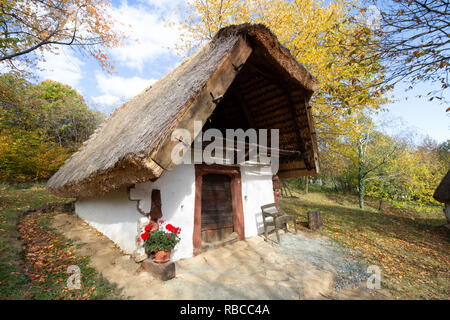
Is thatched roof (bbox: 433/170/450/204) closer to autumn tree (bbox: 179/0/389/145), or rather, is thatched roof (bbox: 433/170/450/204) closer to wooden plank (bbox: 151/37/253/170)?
autumn tree (bbox: 179/0/389/145)

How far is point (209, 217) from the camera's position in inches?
163

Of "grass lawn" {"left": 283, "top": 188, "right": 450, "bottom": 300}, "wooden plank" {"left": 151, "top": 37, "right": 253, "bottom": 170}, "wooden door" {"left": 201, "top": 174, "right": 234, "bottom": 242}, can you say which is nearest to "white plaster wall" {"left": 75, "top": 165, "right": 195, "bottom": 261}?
"wooden door" {"left": 201, "top": 174, "right": 234, "bottom": 242}

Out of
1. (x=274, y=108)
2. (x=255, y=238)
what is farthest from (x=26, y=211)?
(x=274, y=108)

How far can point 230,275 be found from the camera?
120 inches

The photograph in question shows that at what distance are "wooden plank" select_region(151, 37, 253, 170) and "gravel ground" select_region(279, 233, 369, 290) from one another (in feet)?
10.9

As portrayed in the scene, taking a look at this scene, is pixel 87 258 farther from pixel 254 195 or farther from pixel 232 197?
pixel 254 195

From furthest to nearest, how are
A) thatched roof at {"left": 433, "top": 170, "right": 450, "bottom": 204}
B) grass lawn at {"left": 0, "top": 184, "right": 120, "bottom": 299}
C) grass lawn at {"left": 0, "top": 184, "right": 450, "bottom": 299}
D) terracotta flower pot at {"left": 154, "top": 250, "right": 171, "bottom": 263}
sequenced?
thatched roof at {"left": 433, "top": 170, "right": 450, "bottom": 204} → terracotta flower pot at {"left": 154, "top": 250, "right": 171, "bottom": 263} → grass lawn at {"left": 0, "top": 184, "right": 450, "bottom": 299} → grass lawn at {"left": 0, "top": 184, "right": 120, "bottom": 299}

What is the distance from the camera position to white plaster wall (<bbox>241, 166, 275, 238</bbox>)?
16.0 feet

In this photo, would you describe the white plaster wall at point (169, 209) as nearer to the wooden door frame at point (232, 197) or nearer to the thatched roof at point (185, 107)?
Result: the wooden door frame at point (232, 197)

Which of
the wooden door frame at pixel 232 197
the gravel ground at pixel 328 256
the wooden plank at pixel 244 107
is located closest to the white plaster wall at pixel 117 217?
the wooden door frame at pixel 232 197

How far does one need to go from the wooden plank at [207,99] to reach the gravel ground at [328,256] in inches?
131

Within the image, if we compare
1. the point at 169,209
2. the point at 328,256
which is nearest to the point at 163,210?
the point at 169,209

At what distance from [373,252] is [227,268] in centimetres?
421
